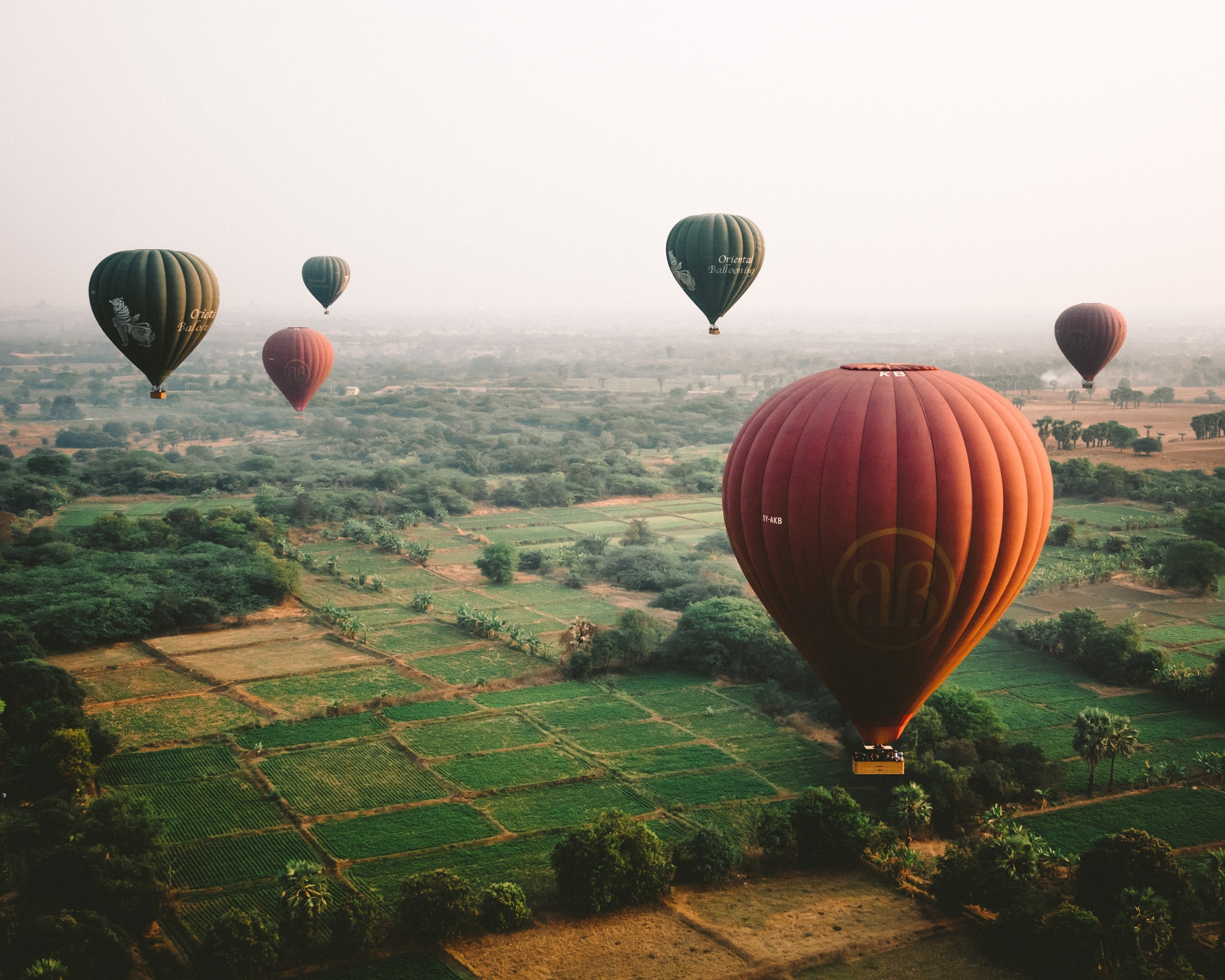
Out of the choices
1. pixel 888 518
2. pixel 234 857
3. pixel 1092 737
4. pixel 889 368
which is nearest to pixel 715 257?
pixel 1092 737

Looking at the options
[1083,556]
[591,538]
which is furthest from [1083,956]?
[591,538]

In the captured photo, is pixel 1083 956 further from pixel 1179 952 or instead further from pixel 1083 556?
pixel 1083 556

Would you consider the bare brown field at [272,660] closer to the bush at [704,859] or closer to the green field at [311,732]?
the green field at [311,732]

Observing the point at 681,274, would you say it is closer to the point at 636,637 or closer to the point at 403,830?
the point at 636,637

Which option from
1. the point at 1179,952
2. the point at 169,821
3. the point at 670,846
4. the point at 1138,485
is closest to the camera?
the point at 1179,952

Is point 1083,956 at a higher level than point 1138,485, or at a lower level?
lower

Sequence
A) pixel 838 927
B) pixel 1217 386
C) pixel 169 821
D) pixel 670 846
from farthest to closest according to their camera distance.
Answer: pixel 1217 386
pixel 169 821
pixel 670 846
pixel 838 927

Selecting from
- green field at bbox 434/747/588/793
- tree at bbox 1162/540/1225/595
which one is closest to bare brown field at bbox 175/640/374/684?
green field at bbox 434/747/588/793
